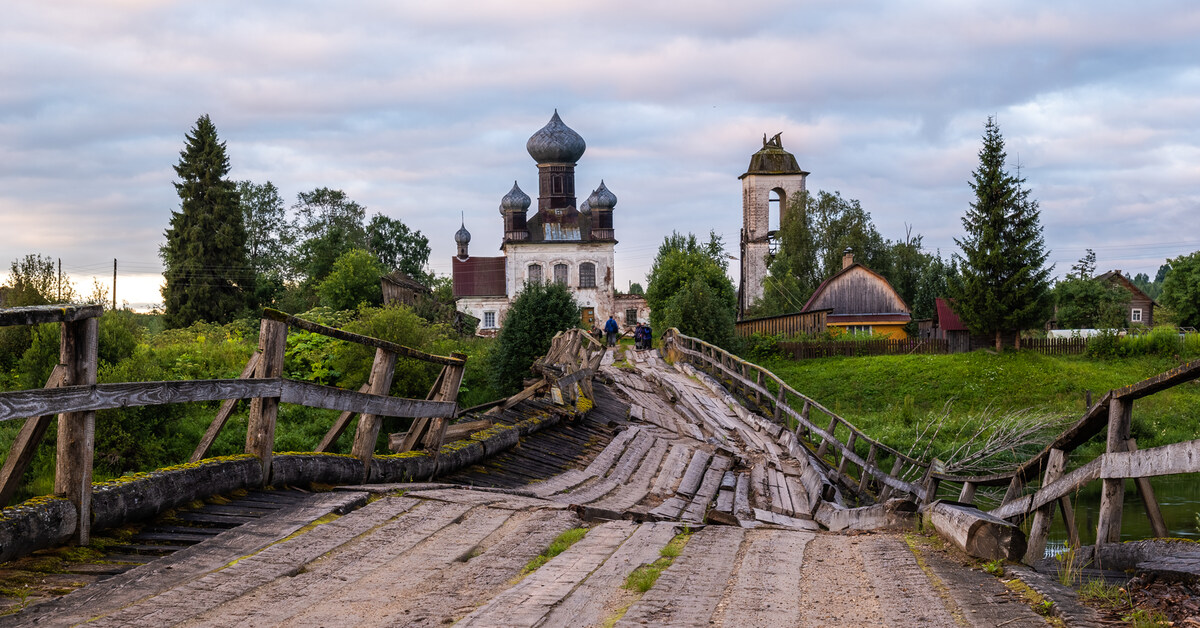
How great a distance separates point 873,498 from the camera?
17000mm

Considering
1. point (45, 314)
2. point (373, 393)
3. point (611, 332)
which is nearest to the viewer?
point (45, 314)

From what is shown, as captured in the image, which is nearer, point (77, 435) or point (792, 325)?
point (77, 435)

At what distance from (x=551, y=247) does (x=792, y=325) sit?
80.1 feet

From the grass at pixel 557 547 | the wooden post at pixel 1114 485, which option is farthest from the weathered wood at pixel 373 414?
the wooden post at pixel 1114 485

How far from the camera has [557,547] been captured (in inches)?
232

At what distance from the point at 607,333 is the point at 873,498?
2545cm

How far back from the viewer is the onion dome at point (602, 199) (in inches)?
2842

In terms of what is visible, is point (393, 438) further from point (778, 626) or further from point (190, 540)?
point (778, 626)

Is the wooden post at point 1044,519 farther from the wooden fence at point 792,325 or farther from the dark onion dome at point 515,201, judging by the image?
the dark onion dome at point 515,201

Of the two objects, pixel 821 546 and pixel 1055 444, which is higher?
pixel 1055 444

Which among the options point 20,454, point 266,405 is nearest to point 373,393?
point 266,405

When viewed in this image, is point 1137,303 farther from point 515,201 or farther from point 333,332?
point 333,332

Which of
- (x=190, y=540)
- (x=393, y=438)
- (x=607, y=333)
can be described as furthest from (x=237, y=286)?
(x=190, y=540)

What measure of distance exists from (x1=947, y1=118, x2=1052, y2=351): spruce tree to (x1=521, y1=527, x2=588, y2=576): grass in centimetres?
4231
